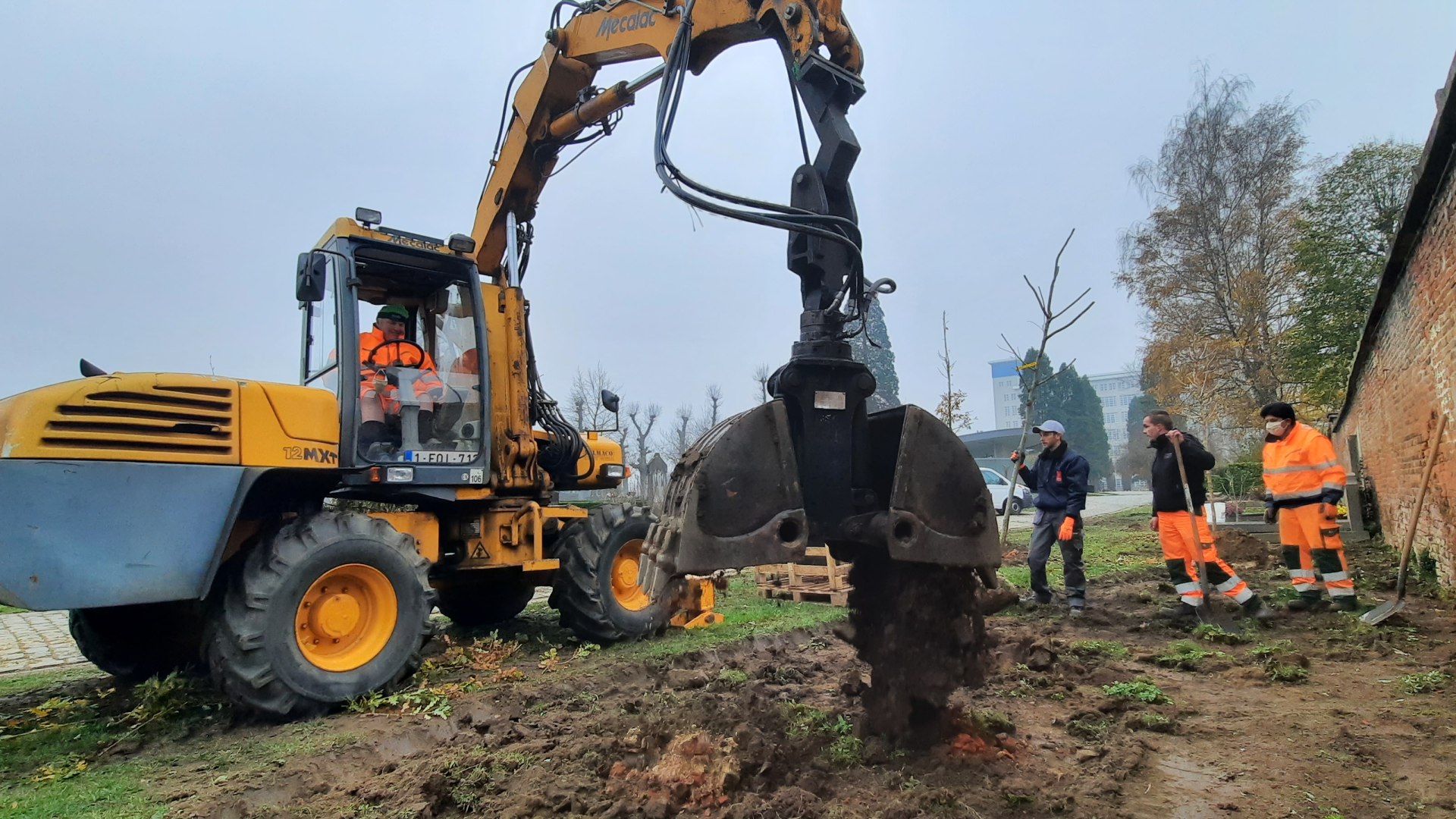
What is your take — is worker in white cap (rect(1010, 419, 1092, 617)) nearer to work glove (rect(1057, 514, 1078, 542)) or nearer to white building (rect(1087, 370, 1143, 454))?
work glove (rect(1057, 514, 1078, 542))

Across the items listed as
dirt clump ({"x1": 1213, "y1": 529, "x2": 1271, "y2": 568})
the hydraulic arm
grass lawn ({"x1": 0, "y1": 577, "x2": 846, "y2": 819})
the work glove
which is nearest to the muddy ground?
grass lawn ({"x1": 0, "y1": 577, "x2": 846, "y2": 819})

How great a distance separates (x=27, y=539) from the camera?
3.97 meters

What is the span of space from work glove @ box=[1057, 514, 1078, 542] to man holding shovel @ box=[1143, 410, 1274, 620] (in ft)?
2.07

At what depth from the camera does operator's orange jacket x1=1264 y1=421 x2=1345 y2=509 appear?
652 cm

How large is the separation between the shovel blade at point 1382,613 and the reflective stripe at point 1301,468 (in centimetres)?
111

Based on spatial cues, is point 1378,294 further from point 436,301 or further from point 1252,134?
point 1252,134

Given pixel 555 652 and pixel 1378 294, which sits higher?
pixel 1378 294

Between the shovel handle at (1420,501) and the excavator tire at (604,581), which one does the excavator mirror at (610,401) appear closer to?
the excavator tire at (604,581)

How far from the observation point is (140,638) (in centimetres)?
A: 557

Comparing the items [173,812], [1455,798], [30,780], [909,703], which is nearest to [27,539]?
[30,780]

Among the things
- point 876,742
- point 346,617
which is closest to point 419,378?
point 346,617

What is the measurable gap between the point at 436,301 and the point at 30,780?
12.9ft

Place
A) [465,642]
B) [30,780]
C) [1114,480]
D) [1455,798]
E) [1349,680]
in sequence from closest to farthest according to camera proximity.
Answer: [1455,798] < [30,780] < [1349,680] < [465,642] < [1114,480]

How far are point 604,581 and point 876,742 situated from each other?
140 inches
